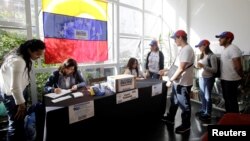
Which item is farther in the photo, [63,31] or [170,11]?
[170,11]

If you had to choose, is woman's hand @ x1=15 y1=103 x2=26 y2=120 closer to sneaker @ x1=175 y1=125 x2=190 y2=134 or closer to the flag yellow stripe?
the flag yellow stripe

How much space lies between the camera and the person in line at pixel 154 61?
11.4ft

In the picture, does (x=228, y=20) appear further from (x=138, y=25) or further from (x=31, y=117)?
(x=31, y=117)

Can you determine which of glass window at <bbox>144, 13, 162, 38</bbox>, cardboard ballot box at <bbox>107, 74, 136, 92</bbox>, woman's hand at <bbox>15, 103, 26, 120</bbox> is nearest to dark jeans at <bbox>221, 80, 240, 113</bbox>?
cardboard ballot box at <bbox>107, 74, 136, 92</bbox>

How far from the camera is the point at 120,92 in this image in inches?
80.9

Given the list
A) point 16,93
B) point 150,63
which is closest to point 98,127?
point 16,93

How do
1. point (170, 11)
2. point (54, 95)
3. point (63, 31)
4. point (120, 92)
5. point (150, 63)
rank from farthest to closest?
point (170, 11)
point (150, 63)
point (63, 31)
point (120, 92)
point (54, 95)

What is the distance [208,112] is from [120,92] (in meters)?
1.85

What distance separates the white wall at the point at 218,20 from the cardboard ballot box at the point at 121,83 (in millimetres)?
Result: 2830

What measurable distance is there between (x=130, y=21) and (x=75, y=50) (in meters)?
1.68

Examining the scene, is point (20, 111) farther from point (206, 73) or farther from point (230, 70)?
point (230, 70)

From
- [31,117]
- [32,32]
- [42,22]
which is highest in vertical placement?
[42,22]

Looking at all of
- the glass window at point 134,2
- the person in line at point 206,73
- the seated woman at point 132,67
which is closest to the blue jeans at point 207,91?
the person in line at point 206,73

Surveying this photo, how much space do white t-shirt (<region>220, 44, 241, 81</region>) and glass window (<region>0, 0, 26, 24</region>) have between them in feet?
9.88
